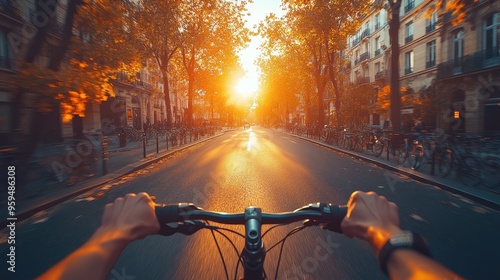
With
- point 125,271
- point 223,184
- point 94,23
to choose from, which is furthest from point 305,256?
point 94,23

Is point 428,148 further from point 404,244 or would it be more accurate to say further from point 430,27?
point 430,27

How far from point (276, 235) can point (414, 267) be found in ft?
10.7

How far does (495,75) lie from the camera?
59.4ft

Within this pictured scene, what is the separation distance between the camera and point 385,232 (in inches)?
37.3

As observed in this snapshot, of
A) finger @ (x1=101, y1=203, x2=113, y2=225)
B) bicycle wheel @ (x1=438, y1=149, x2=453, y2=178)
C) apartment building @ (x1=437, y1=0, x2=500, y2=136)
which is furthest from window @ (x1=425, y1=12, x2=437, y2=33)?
finger @ (x1=101, y1=203, x2=113, y2=225)

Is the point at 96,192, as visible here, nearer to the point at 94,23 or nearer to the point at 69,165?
the point at 69,165

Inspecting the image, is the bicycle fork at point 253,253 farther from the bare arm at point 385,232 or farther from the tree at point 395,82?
the tree at point 395,82

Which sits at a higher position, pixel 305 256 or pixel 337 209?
pixel 337 209

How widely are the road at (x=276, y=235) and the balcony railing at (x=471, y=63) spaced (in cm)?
1669

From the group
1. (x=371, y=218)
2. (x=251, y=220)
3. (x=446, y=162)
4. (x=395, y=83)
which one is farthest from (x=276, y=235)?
(x=395, y=83)

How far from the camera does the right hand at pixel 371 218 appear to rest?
0.97m

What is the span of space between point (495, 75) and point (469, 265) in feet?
69.5

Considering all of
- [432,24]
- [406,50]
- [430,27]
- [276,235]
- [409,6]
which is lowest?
[276,235]

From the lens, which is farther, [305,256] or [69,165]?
[69,165]
